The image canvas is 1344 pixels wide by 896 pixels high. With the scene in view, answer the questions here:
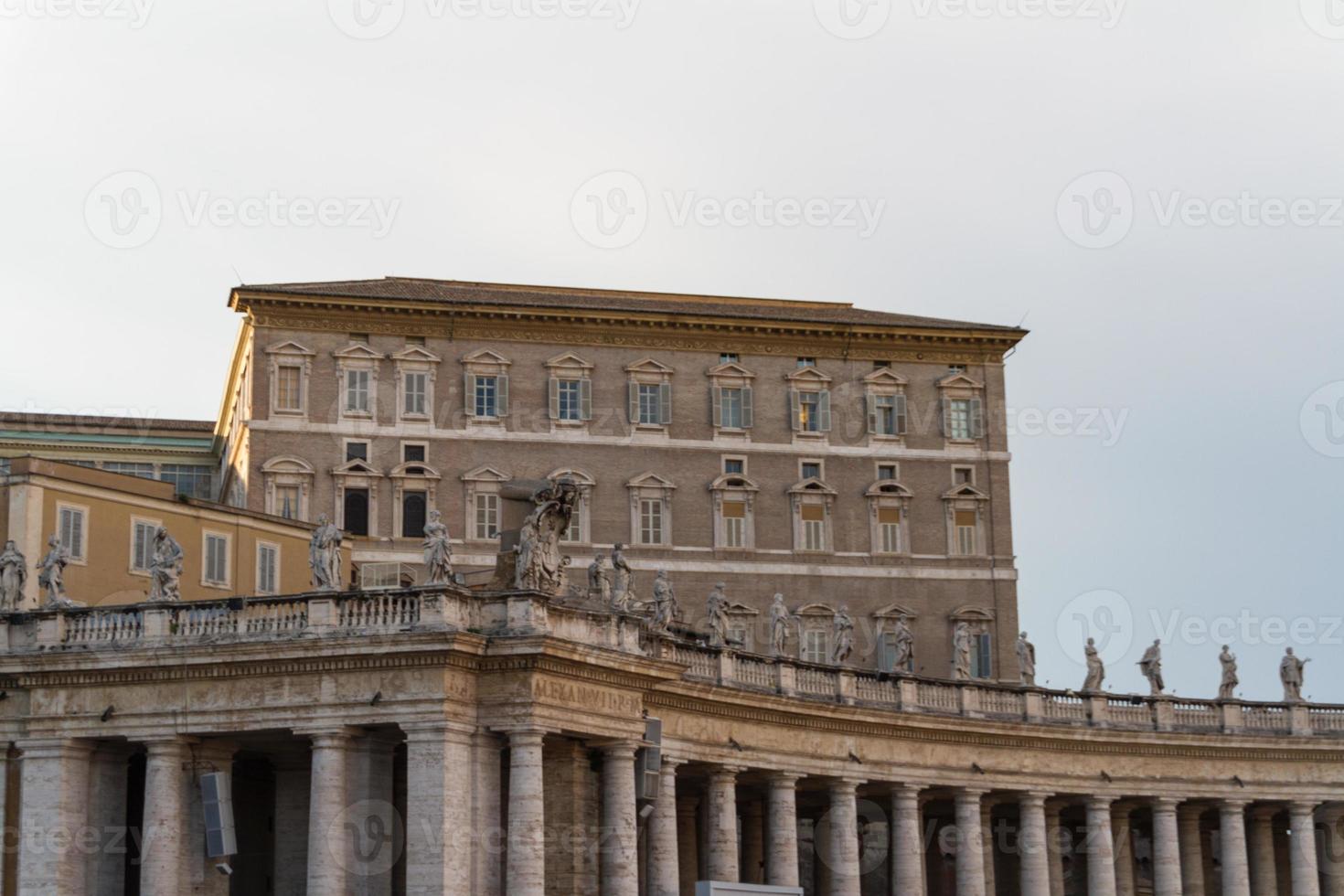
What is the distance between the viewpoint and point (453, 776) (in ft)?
163

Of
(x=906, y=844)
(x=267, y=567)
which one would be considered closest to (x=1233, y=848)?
(x=906, y=844)

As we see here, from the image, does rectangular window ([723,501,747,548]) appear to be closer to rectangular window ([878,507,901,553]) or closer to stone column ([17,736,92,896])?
rectangular window ([878,507,901,553])

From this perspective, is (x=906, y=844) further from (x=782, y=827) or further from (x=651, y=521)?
(x=651, y=521)

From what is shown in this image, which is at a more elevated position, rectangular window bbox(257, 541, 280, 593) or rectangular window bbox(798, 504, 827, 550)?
rectangular window bbox(798, 504, 827, 550)

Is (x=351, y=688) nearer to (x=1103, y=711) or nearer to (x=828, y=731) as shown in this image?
(x=828, y=731)

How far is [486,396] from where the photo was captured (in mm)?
99438

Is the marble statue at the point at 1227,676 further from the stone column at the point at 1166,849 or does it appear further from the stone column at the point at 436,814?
the stone column at the point at 436,814

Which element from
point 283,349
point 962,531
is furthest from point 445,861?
point 962,531

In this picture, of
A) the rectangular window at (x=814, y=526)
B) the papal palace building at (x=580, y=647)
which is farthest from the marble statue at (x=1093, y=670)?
the rectangular window at (x=814, y=526)

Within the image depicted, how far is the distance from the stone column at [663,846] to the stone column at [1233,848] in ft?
88.6

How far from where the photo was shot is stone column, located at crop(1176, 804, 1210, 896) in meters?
80.1

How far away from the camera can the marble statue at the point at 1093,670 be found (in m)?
76.7

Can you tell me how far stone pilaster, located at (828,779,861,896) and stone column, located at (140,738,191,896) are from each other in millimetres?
21070

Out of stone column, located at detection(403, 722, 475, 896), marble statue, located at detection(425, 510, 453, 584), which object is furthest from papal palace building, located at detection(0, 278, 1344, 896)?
marble statue, located at detection(425, 510, 453, 584)
